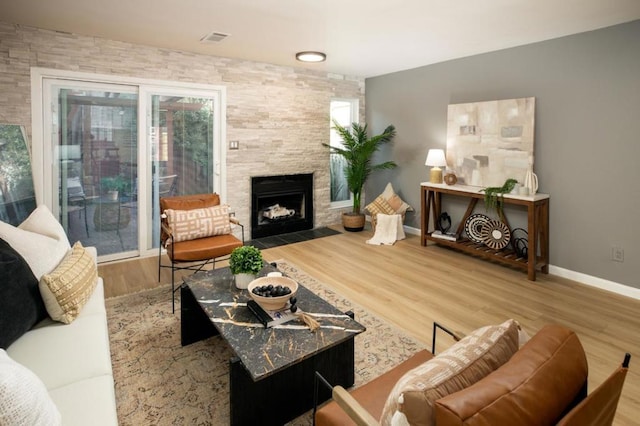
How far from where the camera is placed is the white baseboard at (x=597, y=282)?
3416 mm

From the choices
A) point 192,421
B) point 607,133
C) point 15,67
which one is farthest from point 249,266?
point 607,133

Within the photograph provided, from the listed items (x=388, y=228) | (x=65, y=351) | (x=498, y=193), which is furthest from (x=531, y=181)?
(x=65, y=351)

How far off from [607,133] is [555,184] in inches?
25.6

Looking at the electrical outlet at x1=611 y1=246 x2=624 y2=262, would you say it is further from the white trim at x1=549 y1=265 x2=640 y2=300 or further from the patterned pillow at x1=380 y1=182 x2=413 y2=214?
the patterned pillow at x1=380 y1=182 x2=413 y2=214

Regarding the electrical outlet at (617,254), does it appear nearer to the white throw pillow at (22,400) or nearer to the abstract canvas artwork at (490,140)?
the abstract canvas artwork at (490,140)

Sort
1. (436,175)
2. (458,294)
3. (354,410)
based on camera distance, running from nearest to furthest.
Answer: (354,410) → (458,294) → (436,175)

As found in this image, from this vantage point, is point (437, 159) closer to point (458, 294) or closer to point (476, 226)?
point (476, 226)

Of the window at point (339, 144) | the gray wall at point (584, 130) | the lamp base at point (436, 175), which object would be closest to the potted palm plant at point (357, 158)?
the window at point (339, 144)

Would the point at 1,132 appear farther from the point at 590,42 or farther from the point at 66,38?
the point at 590,42

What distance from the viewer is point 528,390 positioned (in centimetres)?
91

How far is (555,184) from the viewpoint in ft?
12.7

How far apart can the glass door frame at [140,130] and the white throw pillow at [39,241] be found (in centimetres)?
173

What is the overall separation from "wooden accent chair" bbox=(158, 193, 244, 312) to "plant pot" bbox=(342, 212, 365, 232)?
242 centimetres

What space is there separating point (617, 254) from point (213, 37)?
14.8 feet
